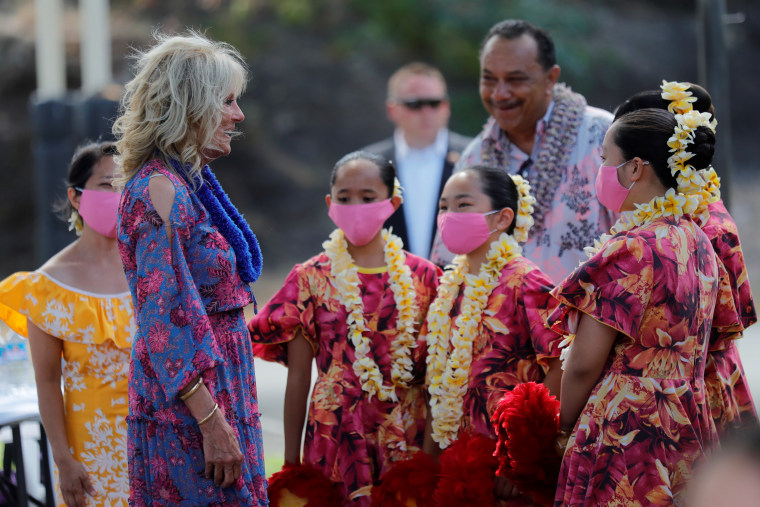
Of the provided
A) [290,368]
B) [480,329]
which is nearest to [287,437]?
[290,368]

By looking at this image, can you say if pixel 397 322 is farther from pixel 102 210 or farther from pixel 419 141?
pixel 419 141

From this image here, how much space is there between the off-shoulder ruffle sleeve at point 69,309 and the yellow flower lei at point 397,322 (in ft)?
2.89

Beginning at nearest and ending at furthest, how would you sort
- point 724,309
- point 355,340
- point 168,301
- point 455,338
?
point 168,301, point 724,309, point 455,338, point 355,340

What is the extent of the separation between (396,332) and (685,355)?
1330 mm

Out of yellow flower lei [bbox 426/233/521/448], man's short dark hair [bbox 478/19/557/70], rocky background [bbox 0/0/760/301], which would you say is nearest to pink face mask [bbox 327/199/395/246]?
yellow flower lei [bbox 426/233/521/448]

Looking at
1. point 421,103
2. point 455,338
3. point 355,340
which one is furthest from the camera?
point 421,103

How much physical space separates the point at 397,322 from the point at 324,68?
55.5ft

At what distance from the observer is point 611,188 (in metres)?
3.07

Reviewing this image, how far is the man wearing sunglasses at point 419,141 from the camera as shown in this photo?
21.0ft

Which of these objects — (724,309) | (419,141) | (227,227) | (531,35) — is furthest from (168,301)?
(419,141)

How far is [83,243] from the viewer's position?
3.80 metres

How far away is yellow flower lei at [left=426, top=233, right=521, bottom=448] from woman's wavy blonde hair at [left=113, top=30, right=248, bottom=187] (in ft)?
4.25

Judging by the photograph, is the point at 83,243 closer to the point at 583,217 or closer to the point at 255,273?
the point at 255,273

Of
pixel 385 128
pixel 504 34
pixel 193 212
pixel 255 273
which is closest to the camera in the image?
pixel 193 212
